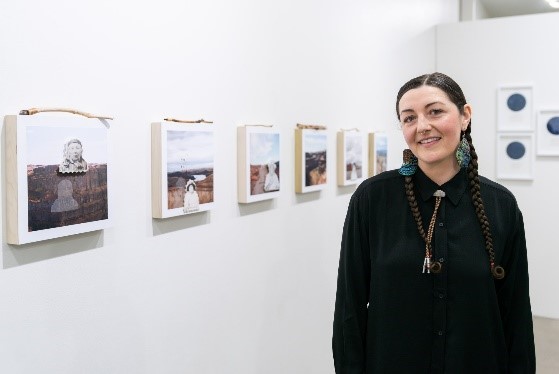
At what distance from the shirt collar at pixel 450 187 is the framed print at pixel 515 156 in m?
3.62

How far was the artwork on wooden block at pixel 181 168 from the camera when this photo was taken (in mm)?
2020

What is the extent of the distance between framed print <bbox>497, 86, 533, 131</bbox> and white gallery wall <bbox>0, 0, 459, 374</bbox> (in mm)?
2050

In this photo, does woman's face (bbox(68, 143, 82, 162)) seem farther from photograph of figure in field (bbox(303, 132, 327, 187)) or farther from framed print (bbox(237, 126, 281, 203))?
photograph of figure in field (bbox(303, 132, 327, 187))

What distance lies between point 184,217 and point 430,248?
3.01ft

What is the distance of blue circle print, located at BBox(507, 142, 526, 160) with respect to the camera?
16.8 feet

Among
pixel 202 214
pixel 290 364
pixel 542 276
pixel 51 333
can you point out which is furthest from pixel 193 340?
pixel 542 276

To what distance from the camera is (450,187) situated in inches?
70.1

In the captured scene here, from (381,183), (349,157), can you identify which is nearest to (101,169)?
(381,183)

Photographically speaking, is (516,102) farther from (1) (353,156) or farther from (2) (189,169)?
(2) (189,169)

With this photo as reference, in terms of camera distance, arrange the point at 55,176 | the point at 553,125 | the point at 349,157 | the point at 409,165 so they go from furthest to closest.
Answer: the point at 553,125
the point at 349,157
the point at 409,165
the point at 55,176

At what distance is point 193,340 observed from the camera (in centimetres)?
227

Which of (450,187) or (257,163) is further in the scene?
(257,163)

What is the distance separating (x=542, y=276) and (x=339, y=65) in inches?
114

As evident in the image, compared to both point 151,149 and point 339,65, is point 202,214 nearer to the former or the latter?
point 151,149
